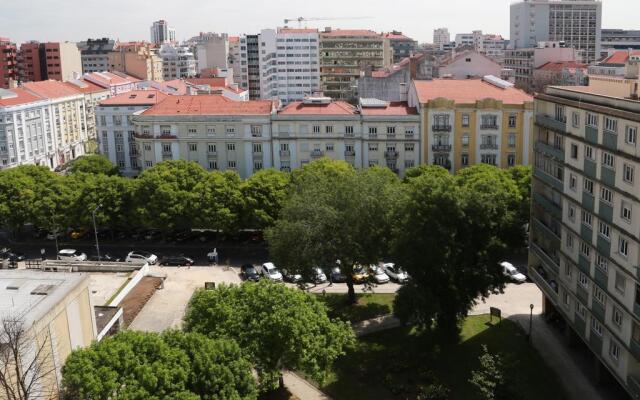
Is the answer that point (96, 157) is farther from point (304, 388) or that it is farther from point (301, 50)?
point (301, 50)

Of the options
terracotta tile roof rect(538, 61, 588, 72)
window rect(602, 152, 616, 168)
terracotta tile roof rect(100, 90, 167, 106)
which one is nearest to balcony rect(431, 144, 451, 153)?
terracotta tile roof rect(100, 90, 167, 106)

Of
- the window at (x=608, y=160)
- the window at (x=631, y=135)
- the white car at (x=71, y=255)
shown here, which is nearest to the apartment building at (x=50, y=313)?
the window at (x=608, y=160)

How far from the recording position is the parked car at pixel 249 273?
58069 millimetres

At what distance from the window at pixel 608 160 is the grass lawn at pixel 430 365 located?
1162 cm

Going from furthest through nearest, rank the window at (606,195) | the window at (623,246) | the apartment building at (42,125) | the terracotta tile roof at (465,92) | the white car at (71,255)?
the apartment building at (42,125) → the terracotta tile roof at (465,92) → the white car at (71,255) → the window at (606,195) → the window at (623,246)

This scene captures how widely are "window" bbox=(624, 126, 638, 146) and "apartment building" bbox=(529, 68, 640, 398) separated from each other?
0.05 meters

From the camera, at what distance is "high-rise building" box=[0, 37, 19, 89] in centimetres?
16400

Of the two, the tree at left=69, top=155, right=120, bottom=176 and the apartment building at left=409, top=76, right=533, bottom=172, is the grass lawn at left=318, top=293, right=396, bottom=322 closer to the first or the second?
the apartment building at left=409, top=76, right=533, bottom=172

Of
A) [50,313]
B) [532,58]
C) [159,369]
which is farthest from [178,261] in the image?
[532,58]

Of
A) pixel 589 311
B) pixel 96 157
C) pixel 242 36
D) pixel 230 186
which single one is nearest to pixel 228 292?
pixel 589 311

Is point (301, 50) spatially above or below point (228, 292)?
above

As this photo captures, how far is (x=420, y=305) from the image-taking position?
134ft

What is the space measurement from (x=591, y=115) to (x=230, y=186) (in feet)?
125

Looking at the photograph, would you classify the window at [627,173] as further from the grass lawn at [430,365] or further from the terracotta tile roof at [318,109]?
the terracotta tile roof at [318,109]
